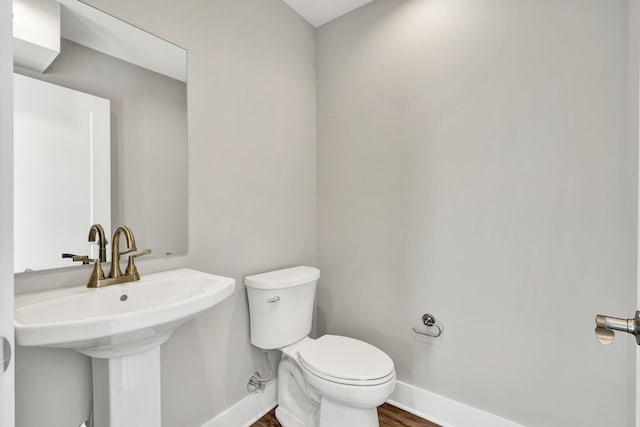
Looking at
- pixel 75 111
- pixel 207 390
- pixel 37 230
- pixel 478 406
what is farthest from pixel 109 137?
pixel 478 406

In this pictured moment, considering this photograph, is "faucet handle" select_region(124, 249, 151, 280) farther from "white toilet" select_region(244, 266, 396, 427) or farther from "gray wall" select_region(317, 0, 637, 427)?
A: "gray wall" select_region(317, 0, 637, 427)

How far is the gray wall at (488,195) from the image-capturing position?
4.17 ft

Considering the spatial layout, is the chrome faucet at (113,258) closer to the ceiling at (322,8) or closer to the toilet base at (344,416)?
the toilet base at (344,416)

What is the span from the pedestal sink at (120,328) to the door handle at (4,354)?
0.87 feet

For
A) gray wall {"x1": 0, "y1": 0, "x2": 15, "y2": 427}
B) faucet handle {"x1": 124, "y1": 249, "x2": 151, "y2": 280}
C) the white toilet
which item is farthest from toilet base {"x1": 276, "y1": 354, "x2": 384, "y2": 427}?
gray wall {"x1": 0, "y1": 0, "x2": 15, "y2": 427}

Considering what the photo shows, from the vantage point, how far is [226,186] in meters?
1.55

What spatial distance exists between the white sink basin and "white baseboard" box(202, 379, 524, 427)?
777 millimetres

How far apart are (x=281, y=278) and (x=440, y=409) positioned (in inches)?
43.8

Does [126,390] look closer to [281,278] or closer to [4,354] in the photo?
[4,354]

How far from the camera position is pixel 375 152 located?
1868mm

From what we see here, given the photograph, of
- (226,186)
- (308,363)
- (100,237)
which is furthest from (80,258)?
(308,363)

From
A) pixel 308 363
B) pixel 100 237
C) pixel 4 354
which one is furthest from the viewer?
pixel 308 363

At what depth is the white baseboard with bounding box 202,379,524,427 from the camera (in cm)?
152

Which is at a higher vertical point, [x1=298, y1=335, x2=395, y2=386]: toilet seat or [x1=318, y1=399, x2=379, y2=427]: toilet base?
[x1=298, y1=335, x2=395, y2=386]: toilet seat
